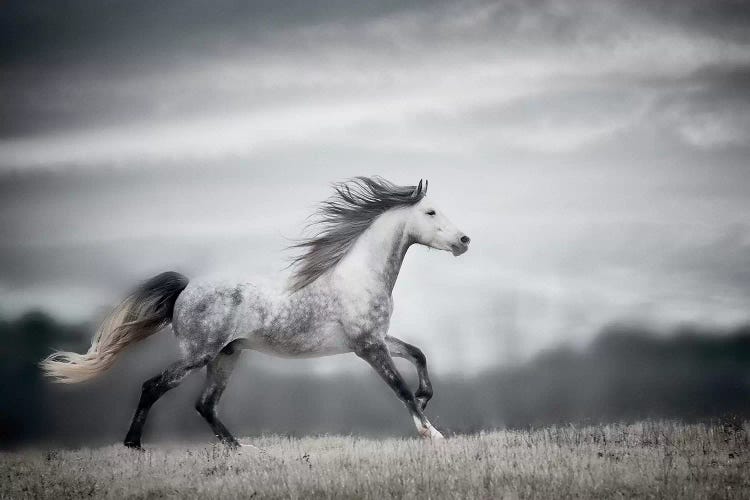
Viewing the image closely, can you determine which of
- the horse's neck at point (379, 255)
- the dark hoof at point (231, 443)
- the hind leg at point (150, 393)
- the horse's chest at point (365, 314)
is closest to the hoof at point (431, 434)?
the horse's chest at point (365, 314)

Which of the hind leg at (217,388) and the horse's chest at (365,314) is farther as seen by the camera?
the hind leg at (217,388)

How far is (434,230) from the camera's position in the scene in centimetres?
1191

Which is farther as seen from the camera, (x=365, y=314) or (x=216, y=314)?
(x=365, y=314)

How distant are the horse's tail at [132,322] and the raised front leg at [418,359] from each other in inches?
121

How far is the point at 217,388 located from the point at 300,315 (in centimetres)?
159

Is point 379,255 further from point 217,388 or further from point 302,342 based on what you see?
point 217,388

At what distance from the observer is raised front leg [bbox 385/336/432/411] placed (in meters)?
11.6

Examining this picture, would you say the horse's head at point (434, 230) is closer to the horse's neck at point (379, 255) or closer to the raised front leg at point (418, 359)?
the horse's neck at point (379, 255)

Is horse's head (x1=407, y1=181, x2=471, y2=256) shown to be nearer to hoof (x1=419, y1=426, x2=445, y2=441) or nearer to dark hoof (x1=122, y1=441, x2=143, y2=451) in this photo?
hoof (x1=419, y1=426, x2=445, y2=441)

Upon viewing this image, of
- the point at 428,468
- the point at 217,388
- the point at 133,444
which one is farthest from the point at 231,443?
the point at 428,468

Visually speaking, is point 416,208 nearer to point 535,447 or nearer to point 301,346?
point 301,346

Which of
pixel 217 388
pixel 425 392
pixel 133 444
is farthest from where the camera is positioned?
pixel 425 392

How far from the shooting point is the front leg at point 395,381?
35.7ft

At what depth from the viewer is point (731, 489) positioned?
761cm
